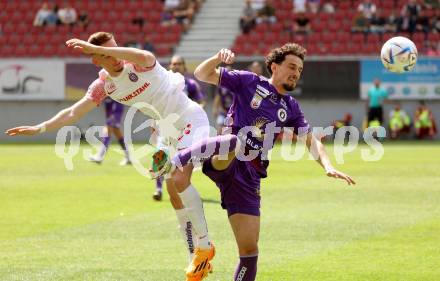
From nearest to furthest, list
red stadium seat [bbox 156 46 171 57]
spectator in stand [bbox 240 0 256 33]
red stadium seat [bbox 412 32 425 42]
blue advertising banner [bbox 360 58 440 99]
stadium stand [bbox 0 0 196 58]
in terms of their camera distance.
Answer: blue advertising banner [bbox 360 58 440 99], red stadium seat [bbox 412 32 425 42], red stadium seat [bbox 156 46 171 57], spectator in stand [bbox 240 0 256 33], stadium stand [bbox 0 0 196 58]

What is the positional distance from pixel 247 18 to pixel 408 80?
24.4ft

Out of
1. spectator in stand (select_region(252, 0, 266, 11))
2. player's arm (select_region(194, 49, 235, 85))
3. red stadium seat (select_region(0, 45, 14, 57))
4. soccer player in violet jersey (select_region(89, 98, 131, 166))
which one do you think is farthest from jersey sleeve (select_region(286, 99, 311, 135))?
red stadium seat (select_region(0, 45, 14, 57))

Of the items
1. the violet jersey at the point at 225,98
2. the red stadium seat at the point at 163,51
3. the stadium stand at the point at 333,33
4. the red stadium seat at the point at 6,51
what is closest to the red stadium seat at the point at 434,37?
the stadium stand at the point at 333,33

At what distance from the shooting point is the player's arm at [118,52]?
8.05 metres

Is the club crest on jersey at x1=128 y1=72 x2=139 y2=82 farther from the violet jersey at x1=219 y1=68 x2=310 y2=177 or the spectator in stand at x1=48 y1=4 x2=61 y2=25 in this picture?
the spectator in stand at x1=48 y1=4 x2=61 y2=25

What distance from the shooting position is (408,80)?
3500cm

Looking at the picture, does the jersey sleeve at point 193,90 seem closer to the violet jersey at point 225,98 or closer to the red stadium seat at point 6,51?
the violet jersey at point 225,98

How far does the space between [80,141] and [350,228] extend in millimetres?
23762

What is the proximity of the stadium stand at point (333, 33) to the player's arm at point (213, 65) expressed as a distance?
27.9 meters

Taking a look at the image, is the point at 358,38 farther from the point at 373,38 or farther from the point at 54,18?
the point at 54,18

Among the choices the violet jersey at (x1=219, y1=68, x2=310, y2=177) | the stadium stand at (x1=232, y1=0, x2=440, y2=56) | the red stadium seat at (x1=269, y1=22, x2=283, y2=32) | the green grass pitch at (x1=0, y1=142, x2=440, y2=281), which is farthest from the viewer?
the red stadium seat at (x1=269, y1=22, x2=283, y2=32)

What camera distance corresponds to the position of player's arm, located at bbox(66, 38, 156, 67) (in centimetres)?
805

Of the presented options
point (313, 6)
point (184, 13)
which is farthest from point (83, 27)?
point (313, 6)

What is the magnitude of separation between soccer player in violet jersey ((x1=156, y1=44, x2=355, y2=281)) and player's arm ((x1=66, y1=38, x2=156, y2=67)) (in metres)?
0.71
